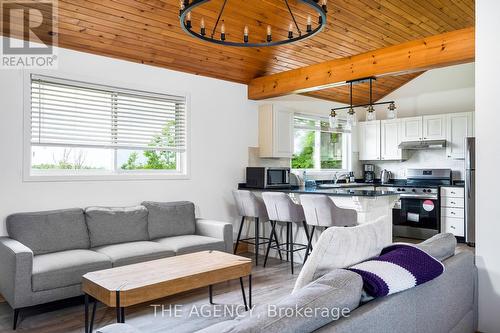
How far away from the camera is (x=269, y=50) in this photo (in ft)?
16.7

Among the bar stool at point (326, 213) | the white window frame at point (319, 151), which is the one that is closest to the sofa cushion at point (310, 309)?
the bar stool at point (326, 213)

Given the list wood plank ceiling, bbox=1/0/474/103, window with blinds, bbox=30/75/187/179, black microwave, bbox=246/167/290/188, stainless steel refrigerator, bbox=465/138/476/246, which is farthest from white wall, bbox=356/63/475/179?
window with blinds, bbox=30/75/187/179

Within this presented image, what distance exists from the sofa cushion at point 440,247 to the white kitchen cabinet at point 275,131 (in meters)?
3.62

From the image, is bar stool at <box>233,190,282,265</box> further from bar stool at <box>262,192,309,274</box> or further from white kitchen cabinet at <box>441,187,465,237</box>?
white kitchen cabinet at <box>441,187,465,237</box>

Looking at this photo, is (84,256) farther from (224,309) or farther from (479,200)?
(479,200)

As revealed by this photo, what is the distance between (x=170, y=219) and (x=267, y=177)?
1524 mm

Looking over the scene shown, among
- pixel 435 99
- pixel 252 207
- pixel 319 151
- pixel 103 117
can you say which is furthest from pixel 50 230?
pixel 435 99

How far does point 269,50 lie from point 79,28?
2.29 meters

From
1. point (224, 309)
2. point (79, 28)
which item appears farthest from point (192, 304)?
point (79, 28)

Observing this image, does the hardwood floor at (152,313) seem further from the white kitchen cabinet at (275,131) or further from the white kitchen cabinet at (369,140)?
the white kitchen cabinet at (369,140)

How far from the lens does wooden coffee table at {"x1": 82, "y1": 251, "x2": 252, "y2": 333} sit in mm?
2514

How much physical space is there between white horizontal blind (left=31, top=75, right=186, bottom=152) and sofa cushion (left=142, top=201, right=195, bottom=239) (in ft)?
2.51

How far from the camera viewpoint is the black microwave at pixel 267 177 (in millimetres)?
5422

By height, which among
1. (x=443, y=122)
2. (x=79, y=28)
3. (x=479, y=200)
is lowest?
(x=479, y=200)
